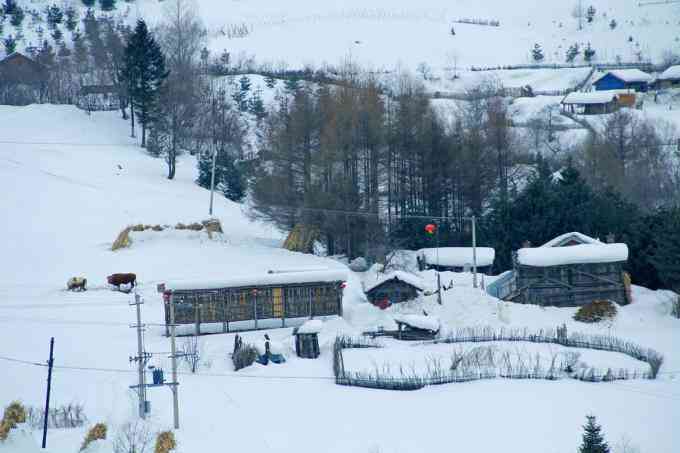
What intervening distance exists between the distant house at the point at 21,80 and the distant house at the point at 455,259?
108ft

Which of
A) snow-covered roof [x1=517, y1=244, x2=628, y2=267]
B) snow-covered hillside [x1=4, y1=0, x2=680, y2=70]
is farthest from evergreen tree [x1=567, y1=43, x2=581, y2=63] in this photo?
snow-covered roof [x1=517, y1=244, x2=628, y2=267]

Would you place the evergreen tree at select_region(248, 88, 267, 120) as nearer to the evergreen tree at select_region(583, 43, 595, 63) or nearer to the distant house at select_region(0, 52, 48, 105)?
the distant house at select_region(0, 52, 48, 105)

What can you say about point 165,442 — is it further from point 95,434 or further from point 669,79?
point 669,79

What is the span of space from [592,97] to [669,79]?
7.75 metres

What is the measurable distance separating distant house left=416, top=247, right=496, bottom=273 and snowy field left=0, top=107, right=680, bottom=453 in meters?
2.48

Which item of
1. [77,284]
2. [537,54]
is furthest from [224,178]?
[537,54]

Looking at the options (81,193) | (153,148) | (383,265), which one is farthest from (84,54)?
(383,265)

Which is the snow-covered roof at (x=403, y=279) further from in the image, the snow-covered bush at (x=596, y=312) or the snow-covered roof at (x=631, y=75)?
the snow-covered roof at (x=631, y=75)

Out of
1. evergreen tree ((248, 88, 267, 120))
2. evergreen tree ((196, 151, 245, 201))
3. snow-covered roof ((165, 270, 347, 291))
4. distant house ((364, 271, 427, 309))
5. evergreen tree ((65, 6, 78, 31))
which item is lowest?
distant house ((364, 271, 427, 309))

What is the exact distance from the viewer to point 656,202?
49.5 meters

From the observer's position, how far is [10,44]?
6925cm

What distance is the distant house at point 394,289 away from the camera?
1231 inches

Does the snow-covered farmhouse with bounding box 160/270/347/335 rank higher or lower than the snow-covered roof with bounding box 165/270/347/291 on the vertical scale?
lower

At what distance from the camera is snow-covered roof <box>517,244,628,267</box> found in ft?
101
